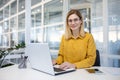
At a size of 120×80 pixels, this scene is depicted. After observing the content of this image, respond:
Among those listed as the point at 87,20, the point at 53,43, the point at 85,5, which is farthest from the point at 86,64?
the point at 53,43

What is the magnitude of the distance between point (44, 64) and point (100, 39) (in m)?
1.87

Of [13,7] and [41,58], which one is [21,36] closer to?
[13,7]

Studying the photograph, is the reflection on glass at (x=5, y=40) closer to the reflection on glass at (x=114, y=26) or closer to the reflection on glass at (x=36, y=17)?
the reflection on glass at (x=36, y=17)

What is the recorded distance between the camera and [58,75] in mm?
1424

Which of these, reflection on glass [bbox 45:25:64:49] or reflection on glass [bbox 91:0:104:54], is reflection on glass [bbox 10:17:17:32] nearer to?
reflection on glass [bbox 45:25:64:49]

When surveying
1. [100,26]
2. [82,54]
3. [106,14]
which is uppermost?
[106,14]

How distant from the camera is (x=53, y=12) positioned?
4.62 meters

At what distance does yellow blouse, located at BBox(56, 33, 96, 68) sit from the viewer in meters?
1.95

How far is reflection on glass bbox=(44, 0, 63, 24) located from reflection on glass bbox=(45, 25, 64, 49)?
0.20 meters

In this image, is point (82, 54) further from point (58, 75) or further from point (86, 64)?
point (58, 75)

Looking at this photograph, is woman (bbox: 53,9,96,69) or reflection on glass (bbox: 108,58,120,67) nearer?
woman (bbox: 53,9,96,69)

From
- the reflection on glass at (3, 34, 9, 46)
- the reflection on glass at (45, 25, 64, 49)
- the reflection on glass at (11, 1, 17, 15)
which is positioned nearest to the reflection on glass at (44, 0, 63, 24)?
the reflection on glass at (45, 25, 64, 49)

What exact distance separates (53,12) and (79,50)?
2.76 metres

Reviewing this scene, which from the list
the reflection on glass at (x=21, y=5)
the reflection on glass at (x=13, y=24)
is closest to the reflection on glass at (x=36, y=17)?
the reflection on glass at (x=21, y=5)
